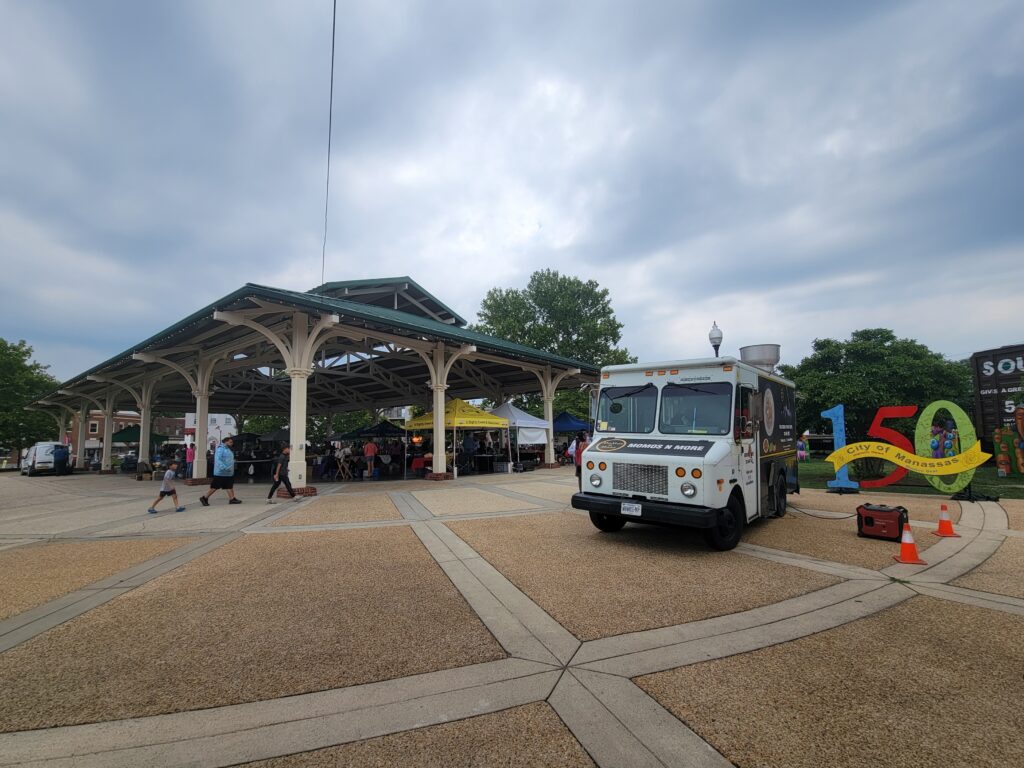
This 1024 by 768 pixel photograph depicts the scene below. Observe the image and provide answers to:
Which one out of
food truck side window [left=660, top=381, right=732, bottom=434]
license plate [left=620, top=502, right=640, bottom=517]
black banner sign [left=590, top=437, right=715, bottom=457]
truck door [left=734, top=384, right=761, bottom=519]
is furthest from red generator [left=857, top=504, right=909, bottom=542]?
license plate [left=620, top=502, right=640, bottom=517]

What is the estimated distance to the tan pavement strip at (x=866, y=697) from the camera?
221 centimetres

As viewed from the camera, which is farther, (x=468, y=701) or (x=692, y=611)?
(x=692, y=611)

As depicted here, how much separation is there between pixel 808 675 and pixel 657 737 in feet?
4.42

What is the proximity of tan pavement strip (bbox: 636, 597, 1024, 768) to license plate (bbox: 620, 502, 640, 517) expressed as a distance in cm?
255

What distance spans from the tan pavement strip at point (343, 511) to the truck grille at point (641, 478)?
469cm

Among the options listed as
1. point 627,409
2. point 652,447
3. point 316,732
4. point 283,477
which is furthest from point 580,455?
point 283,477

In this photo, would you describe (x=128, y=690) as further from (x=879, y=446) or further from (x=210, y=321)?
(x=210, y=321)

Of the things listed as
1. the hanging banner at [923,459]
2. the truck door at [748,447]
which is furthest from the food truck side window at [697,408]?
the hanging banner at [923,459]

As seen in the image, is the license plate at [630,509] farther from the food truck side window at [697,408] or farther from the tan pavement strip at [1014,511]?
the tan pavement strip at [1014,511]

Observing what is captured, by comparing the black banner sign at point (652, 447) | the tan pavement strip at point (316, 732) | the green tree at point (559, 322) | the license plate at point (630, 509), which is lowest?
the tan pavement strip at point (316, 732)

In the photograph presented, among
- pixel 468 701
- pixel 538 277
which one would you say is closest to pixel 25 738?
pixel 468 701

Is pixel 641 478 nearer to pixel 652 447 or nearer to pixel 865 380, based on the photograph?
pixel 652 447

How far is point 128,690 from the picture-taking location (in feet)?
9.39

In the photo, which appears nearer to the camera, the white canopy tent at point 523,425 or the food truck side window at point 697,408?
the food truck side window at point 697,408
